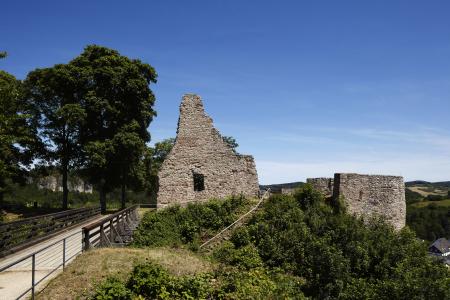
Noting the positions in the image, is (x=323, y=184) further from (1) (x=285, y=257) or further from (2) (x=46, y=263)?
(2) (x=46, y=263)

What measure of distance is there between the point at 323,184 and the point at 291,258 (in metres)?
6.62

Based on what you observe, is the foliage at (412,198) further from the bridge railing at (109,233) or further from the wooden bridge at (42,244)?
the wooden bridge at (42,244)

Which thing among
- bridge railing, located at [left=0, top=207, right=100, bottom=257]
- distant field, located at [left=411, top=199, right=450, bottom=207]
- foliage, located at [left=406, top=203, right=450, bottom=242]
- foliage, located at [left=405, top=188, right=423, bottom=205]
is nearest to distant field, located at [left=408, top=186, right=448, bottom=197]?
foliage, located at [left=405, top=188, right=423, bottom=205]

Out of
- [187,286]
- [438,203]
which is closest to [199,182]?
[187,286]

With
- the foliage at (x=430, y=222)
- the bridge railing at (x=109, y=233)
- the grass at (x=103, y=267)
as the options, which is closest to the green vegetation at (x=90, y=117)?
the bridge railing at (x=109, y=233)

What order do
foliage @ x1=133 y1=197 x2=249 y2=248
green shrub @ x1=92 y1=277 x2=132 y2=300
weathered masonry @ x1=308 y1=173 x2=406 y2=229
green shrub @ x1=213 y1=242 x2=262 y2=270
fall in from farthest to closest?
weathered masonry @ x1=308 y1=173 x2=406 y2=229 < foliage @ x1=133 y1=197 x2=249 y2=248 < green shrub @ x1=213 y1=242 x2=262 y2=270 < green shrub @ x1=92 y1=277 x2=132 y2=300

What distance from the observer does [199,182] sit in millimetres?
19984

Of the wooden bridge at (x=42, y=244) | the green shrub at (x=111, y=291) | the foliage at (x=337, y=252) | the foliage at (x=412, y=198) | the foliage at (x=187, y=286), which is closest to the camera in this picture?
the green shrub at (x=111, y=291)

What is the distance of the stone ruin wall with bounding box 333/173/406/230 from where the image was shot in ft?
61.3

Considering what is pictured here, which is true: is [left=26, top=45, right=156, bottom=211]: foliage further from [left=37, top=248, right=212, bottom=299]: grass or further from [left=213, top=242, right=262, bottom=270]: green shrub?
[left=37, top=248, right=212, bottom=299]: grass

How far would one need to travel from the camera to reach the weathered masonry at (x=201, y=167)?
61.8ft

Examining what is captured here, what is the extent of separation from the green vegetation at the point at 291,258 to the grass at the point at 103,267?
1.62 feet

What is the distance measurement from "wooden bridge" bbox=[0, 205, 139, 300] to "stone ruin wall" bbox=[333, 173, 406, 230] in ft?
34.7

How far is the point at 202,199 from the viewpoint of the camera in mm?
18922
